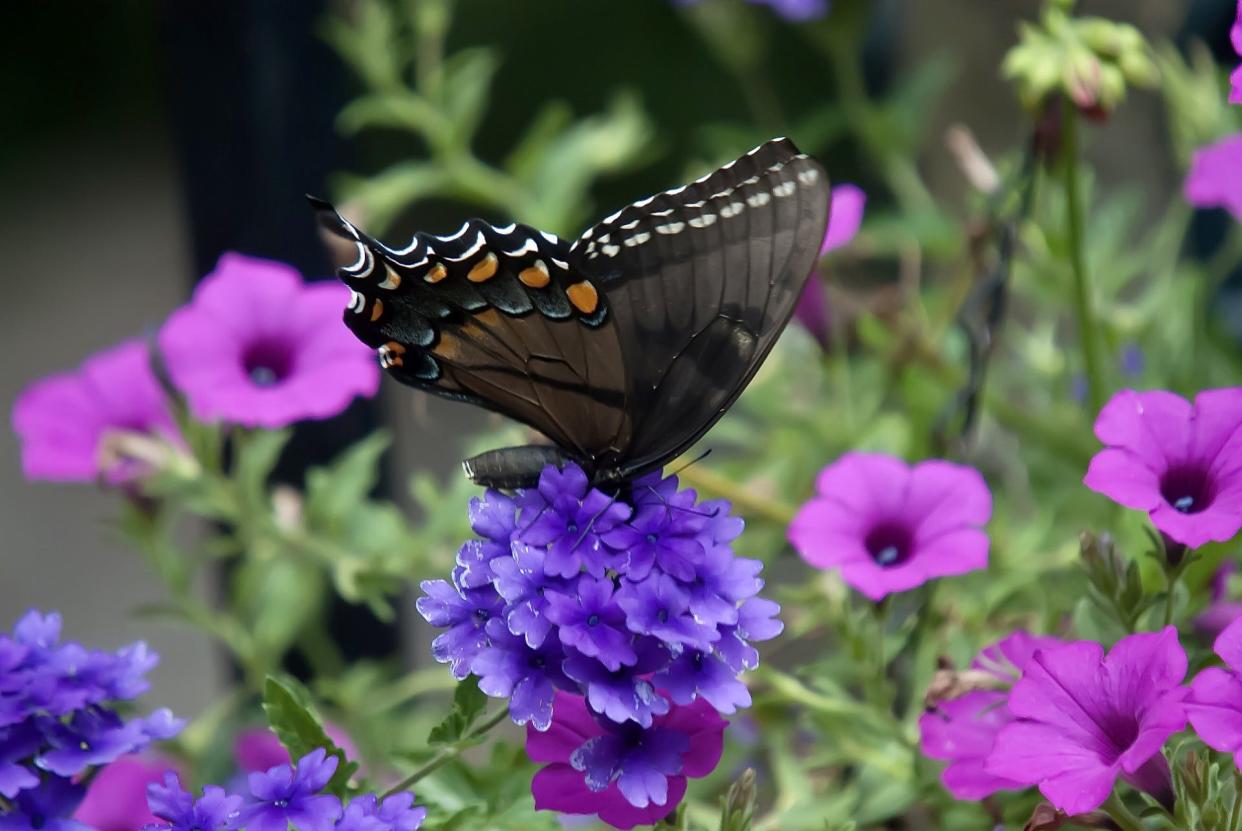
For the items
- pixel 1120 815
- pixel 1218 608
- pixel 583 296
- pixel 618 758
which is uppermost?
pixel 583 296

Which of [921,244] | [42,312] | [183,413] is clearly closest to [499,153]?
[42,312]

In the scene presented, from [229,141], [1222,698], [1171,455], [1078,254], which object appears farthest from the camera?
[229,141]

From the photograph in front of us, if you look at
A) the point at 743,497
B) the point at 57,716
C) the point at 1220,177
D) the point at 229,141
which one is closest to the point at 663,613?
the point at 57,716


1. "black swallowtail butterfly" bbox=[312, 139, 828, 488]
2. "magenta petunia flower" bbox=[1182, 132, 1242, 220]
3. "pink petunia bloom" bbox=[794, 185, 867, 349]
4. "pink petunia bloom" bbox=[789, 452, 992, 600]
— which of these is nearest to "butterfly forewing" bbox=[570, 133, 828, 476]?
"black swallowtail butterfly" bbox=[312, 139, 828, 488]

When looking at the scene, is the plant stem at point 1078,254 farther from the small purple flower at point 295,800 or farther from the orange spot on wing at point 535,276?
the small purple flower at point 295,800

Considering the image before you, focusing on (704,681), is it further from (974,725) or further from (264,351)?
(264,351)

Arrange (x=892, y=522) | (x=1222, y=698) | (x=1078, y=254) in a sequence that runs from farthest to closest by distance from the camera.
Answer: (x=1078, y=254) → (x=892, y=522) → (x=1222, y=698)

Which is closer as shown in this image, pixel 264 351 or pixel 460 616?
pixel 460 616
